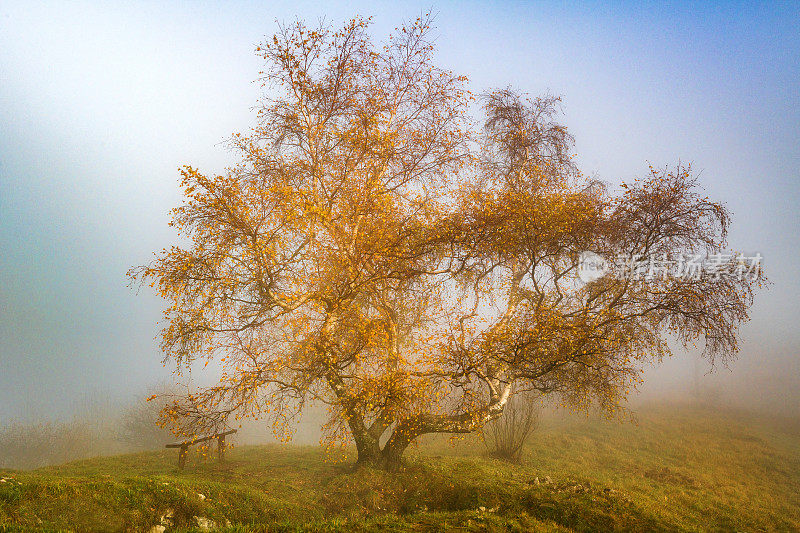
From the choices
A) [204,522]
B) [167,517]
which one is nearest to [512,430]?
[204,522]

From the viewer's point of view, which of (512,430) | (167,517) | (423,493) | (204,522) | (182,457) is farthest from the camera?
(512,430)

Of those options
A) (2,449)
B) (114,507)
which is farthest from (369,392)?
(2,449)

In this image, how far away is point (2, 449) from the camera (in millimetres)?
44344

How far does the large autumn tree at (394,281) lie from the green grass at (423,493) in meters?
1.73

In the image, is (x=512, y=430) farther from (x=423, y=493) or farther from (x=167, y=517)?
(x=167, y=517)

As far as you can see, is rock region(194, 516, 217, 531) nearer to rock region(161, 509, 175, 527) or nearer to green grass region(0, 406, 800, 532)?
green grass region(0, 406, 800, 532)

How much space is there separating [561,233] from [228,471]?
1410 cm

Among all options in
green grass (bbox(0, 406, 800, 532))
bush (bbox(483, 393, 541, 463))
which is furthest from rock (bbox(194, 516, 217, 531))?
bush (bbox(483, 393, 541, 463))

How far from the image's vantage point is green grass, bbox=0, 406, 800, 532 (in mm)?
7898

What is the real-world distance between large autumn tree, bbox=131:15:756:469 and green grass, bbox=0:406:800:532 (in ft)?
5.67

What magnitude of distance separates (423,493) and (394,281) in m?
6.80

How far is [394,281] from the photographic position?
13.9 meters

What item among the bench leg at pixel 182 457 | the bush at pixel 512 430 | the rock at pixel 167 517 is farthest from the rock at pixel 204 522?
the bush at pixel 512 430

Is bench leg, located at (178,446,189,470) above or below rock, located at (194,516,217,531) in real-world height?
above
